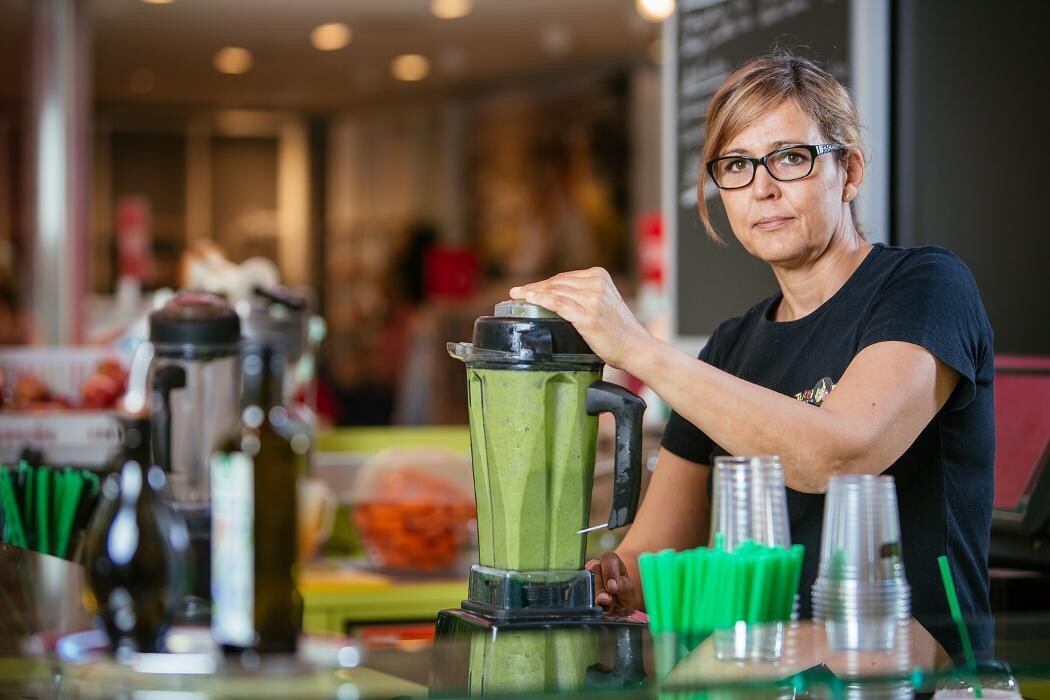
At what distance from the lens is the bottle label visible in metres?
1.23

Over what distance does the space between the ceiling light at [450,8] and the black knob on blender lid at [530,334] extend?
20.6 feet

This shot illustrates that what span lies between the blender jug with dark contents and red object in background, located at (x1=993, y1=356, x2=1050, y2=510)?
1252 millimetres

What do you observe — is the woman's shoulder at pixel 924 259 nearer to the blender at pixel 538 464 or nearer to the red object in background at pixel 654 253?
the blender at pixel 538 464

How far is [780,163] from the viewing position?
5.67 ft

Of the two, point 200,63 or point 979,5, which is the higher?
point 200,63

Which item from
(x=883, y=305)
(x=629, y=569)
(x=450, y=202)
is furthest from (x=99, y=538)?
(x=450, y=202)

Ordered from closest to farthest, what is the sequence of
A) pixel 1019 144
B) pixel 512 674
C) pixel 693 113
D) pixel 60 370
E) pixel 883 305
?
pixel 512 674
pixel 883 305
pixel 1019 144
pixel 693 113
pixel 60 370

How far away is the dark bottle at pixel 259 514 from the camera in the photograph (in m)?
1.23

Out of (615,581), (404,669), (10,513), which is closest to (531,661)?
(404,669)

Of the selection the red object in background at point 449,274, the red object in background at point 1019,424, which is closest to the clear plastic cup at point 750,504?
the red object in background at point 1019,424

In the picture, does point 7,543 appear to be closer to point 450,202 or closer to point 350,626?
point 350,626

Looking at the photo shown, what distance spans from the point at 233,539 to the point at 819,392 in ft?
2.59

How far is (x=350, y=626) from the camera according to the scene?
127 inches

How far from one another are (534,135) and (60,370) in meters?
6.28
